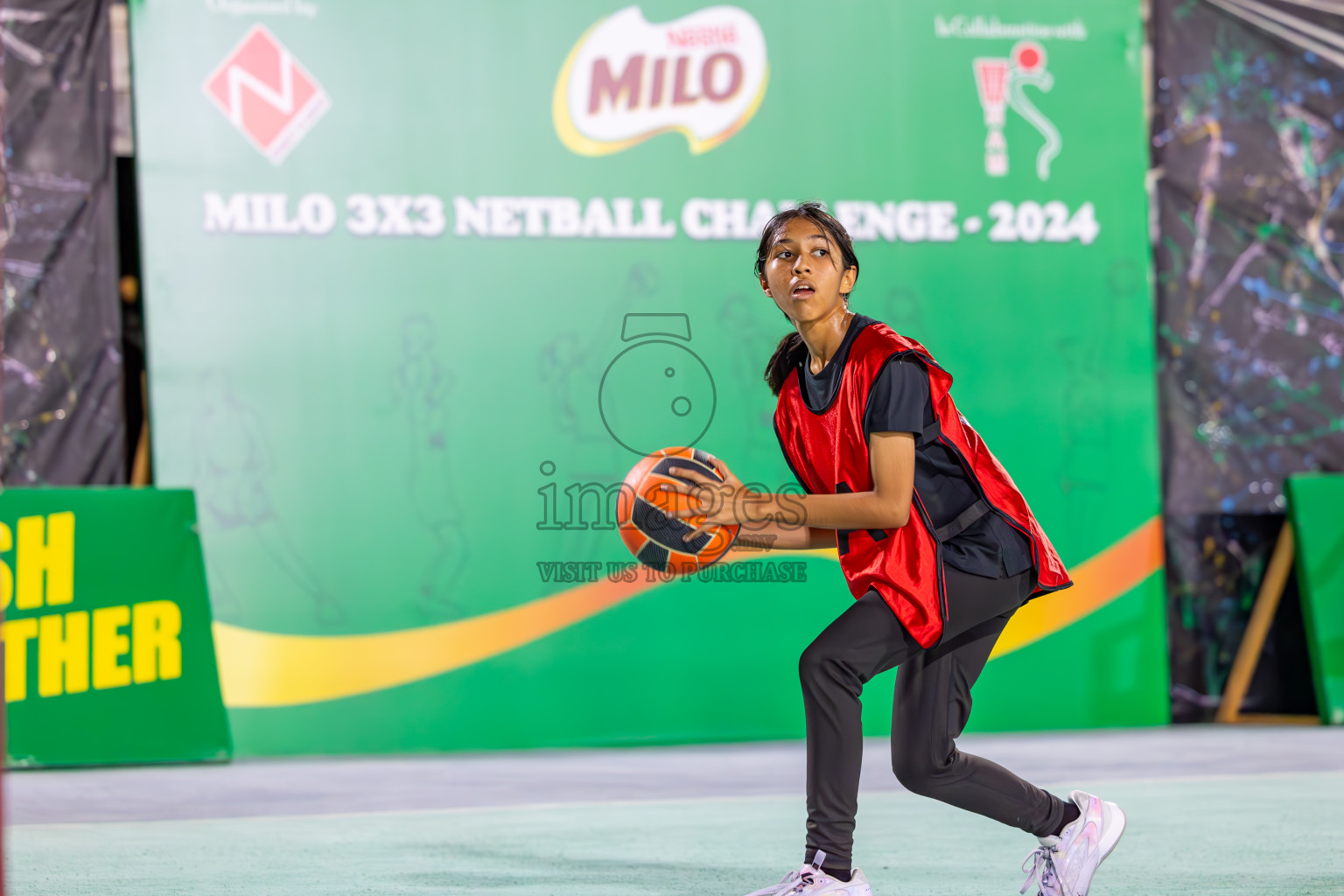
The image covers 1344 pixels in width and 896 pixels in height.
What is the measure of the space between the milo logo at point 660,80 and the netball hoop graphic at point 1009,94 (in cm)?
122

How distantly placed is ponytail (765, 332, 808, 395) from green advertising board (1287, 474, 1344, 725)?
496 cm

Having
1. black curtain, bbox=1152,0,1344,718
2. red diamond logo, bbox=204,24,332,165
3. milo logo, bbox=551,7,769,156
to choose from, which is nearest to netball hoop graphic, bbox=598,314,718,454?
milo logo, bbox=551,7,769,156

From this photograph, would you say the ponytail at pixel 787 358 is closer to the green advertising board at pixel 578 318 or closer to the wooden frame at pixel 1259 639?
the green advertising board at pixel 578 318

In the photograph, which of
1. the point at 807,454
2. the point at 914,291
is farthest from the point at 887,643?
the point at 914,291

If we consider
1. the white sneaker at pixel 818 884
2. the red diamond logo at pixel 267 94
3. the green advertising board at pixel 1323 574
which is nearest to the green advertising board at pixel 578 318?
the red diamond logo at pixel 267 94

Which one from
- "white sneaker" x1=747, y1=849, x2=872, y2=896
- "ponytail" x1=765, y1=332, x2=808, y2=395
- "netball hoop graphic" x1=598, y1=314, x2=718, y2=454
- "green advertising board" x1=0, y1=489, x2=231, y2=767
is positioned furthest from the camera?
"netball hoop graphic" x1=598, y1=314, x2=718, y2=454

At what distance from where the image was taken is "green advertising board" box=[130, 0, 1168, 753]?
621 cm

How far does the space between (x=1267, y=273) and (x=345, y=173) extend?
505 centimetres

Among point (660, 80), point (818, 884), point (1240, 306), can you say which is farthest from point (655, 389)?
point (818, 884)

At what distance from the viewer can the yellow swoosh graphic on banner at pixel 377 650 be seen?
6180 mm

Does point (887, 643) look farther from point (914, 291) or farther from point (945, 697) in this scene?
point (914, 291)

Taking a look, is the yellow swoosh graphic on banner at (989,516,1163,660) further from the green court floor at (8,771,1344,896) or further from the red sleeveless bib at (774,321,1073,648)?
the red sleeveless bib at (774,321,1073,648)

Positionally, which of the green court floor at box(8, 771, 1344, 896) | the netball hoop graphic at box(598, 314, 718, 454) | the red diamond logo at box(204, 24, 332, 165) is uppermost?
the red diamond logo at box(204, 24, 332, 165)

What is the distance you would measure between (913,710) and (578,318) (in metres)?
4.00
